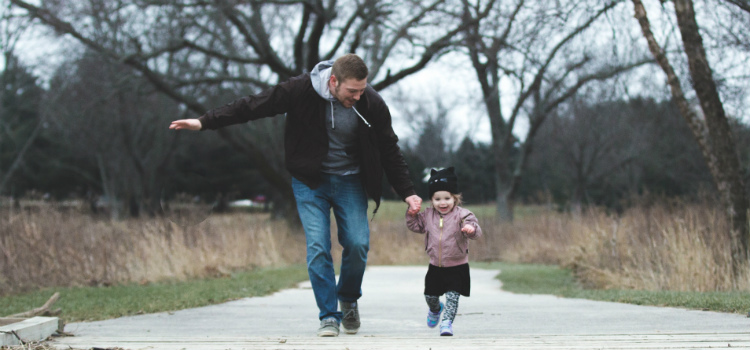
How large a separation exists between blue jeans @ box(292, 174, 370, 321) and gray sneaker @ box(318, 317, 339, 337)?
39 mm

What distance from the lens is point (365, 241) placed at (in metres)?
5.02

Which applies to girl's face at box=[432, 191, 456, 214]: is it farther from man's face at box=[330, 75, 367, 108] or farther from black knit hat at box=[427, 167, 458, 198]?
man's face at box=[330, 75, 367, 108]

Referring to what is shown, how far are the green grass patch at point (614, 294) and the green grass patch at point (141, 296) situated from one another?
11.7 ft

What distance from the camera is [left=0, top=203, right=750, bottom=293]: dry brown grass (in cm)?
884

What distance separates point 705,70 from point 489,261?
9647 millimetres

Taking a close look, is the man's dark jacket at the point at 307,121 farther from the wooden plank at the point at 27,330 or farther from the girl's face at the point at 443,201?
the wooden plank at the point at 27,330

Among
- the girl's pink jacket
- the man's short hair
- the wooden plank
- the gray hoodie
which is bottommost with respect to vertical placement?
the wooden plank

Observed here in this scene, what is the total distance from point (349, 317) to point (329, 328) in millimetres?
355

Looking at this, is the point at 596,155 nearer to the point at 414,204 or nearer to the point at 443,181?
the point at 443,181

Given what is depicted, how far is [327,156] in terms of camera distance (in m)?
4.96

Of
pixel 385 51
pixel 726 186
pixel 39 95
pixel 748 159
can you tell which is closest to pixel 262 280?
pixel 726 186

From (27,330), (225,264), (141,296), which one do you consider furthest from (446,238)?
(225,264)

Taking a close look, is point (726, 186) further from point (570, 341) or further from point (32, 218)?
point (32, 218)

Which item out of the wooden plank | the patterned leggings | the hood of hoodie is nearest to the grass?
the wooden plank
